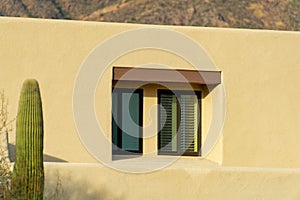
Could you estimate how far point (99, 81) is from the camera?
19.7 meters

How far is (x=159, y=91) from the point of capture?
2142cm

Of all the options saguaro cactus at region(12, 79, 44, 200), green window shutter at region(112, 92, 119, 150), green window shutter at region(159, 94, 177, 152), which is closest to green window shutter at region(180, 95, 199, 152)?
green window shutter at region(159, 94, 177, 152)

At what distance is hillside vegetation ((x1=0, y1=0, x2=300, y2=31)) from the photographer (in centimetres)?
5347

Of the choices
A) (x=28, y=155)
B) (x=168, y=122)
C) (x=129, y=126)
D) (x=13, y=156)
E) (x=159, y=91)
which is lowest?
(x=28, y=155)

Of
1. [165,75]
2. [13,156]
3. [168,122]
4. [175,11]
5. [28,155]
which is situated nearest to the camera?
[28,155]

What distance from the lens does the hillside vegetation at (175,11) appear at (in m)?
53.5

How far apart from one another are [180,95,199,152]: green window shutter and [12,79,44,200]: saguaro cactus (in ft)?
24.1

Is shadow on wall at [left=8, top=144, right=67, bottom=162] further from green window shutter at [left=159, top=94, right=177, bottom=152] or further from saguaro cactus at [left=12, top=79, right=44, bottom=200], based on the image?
saguaro cactus at [left=12, top=79, right=44, bottom=200]

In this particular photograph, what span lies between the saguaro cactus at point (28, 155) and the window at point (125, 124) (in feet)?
20.6

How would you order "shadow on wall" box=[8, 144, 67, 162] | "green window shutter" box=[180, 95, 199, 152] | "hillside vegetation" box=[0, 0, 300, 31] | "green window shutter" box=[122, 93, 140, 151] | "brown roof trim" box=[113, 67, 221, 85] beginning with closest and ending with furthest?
"shadow on wall" box=[8, 144, 67, 162]
"brown roof trim" box=[113, 67, 221, 85]
"green window shutter" box=[122, 93, 140, 151]
"green window shutter" box=[180, 95, 199, 152]
"hillside vegetation" box=[0, 0, 300, 31]

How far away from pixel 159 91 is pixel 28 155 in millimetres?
7353

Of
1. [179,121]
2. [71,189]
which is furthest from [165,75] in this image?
[71,189]

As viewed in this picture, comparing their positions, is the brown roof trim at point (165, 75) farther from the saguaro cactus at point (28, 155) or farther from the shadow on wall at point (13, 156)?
the saguaro cactus at point (28, 155)

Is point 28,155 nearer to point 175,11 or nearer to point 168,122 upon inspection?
point 168,122
